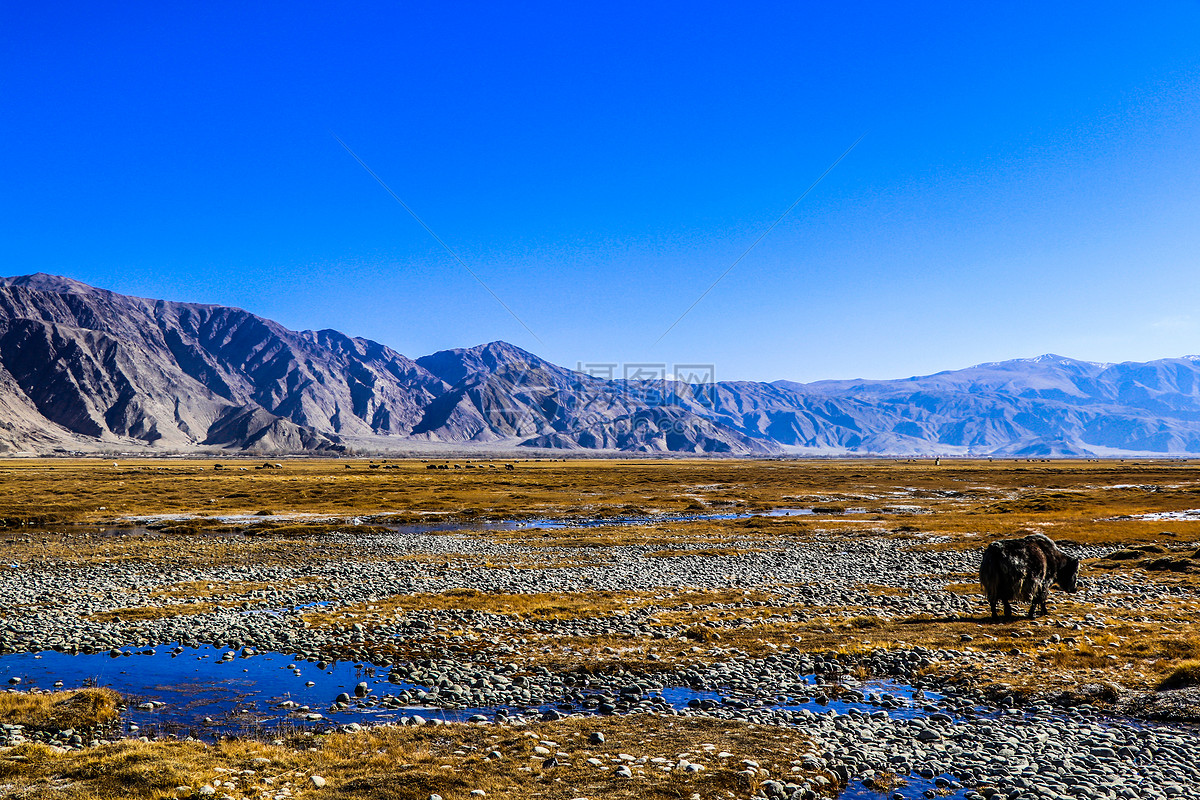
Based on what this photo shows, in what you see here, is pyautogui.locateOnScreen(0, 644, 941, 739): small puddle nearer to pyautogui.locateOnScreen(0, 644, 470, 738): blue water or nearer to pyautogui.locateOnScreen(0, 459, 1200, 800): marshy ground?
pyautogui.locateOnScreen(0, 644, 470, 738): blue water

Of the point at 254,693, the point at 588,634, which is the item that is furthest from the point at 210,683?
the point at 588,634

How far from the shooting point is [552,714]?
13594mm

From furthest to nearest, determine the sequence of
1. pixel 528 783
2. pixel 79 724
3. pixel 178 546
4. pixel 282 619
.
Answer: pixel 178 546, pixel 282 619, pixel 79 724, pixel 528 783

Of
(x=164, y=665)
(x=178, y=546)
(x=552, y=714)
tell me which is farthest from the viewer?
(x=178, y=546)

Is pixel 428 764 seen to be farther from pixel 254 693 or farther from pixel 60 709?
pixel 60 709

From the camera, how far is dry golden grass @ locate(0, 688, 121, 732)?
12.7 metres

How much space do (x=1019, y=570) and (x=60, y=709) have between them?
951 inches

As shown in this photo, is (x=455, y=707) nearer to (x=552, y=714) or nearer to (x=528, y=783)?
(x=552, y=714)

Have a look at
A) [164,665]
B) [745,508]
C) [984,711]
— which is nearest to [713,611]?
[984,711]

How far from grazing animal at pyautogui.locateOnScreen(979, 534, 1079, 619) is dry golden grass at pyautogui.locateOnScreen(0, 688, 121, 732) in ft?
74.1

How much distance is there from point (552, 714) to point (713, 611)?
10.6m

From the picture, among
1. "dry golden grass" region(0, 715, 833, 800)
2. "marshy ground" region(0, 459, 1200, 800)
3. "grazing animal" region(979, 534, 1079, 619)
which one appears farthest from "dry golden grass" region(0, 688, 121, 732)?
"grazing animal" region(979, 534, 1079, 619)

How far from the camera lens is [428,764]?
1093 centimetres

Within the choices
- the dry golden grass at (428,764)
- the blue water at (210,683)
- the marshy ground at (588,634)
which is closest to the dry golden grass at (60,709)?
the marshy ground at (588,634)
